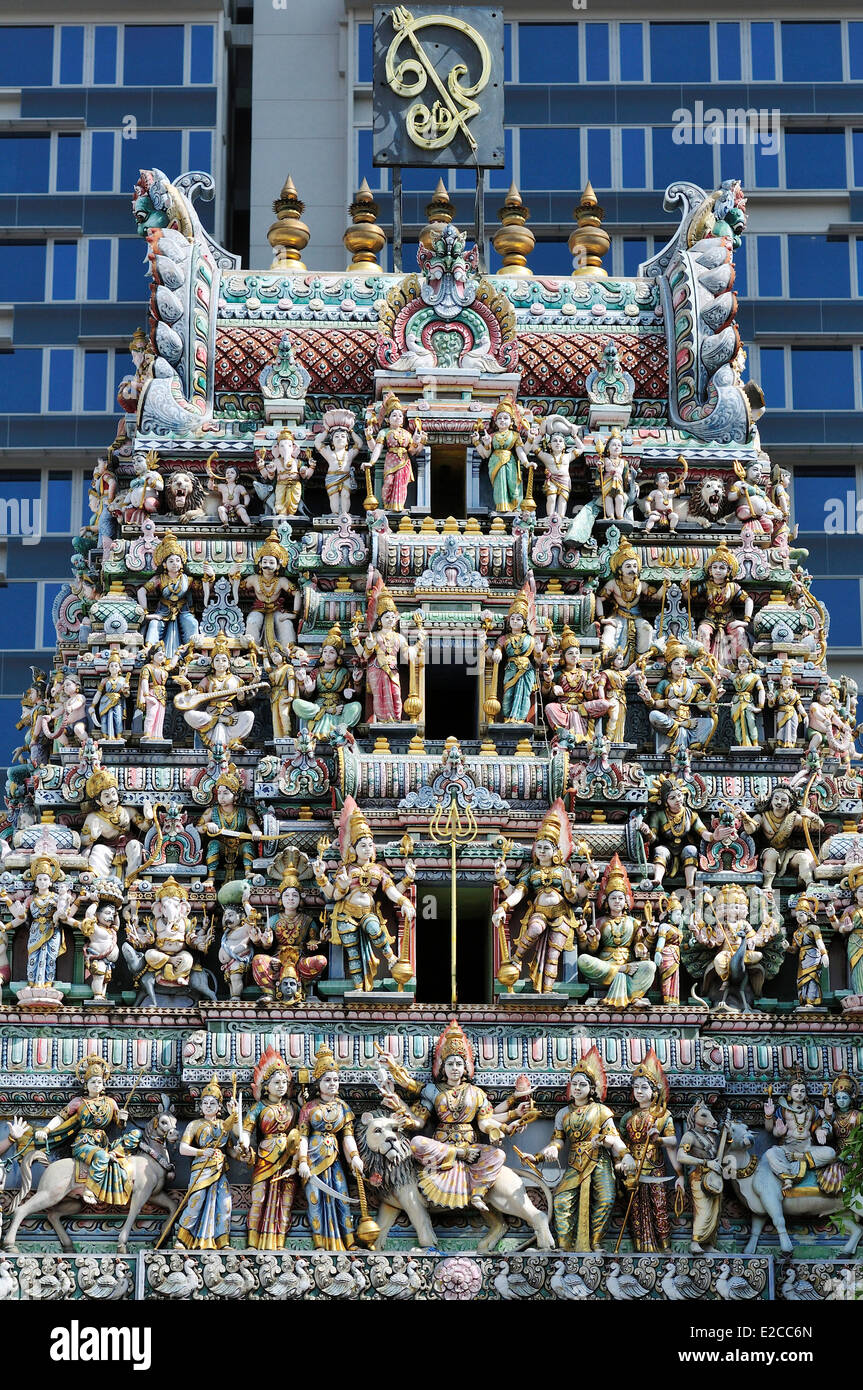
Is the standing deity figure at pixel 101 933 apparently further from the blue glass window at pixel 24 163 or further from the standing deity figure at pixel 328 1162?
the blue glass window at pixel 24 163

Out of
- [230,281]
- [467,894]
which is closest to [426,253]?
[230,281]

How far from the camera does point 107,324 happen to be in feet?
223

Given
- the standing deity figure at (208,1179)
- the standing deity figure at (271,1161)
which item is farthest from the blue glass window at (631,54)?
the standing deity figure at (208,1179)

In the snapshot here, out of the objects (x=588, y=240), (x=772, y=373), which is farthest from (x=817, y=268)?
(x=588, y=240)

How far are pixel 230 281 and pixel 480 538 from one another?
882 cm

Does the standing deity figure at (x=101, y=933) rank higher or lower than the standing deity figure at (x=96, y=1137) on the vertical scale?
higher

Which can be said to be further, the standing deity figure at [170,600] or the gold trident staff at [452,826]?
the standing deity figure at [170,600]

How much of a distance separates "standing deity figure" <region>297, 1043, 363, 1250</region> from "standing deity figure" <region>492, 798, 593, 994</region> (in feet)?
12.1

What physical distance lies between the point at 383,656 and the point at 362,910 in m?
5.27

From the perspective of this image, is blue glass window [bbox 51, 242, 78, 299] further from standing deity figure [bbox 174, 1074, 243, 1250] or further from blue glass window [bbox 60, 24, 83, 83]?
standing deity figure [bbox 174, 1074, 243, 1250]

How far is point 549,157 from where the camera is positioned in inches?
2726

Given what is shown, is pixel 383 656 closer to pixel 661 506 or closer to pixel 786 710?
pixel 786 710

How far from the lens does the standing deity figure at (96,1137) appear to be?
42562mm

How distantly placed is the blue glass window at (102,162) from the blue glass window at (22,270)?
184cm
